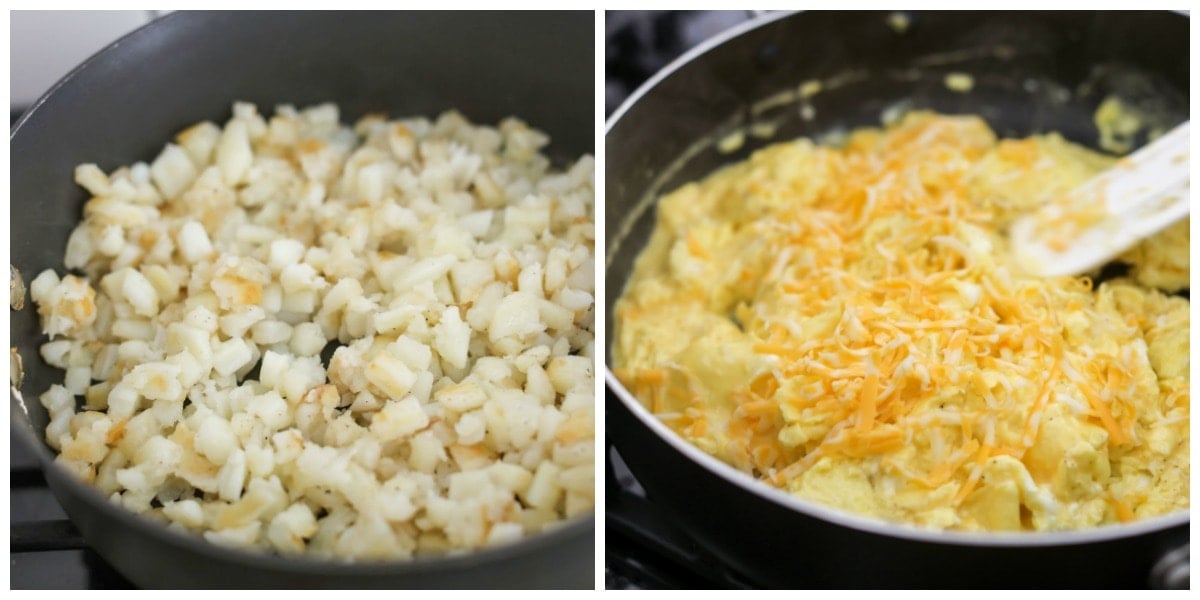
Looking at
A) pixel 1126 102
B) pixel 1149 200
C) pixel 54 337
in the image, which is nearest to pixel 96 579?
pixel 54 337

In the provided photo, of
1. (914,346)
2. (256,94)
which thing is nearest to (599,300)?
(914,346)

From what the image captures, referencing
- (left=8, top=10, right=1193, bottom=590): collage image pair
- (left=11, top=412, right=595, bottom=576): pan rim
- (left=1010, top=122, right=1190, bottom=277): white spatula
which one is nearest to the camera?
(left=11, top=412, right=595, bottom=576): pan rim

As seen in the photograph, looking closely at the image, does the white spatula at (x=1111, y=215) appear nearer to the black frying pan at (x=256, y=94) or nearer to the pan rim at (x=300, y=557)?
the black frying pan at (x=256, y=94)

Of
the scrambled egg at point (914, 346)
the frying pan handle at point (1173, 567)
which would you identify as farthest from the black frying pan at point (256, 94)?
the frying pan handle at point (1173, 567)

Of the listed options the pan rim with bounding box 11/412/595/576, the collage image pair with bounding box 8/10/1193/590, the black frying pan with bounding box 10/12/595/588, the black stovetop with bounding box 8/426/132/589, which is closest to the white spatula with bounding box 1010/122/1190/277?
the collage image pair with bounding box 8/10/1193/590

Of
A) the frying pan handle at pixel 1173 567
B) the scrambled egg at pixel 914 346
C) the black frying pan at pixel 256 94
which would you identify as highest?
the black frying pan at pixel 256 94

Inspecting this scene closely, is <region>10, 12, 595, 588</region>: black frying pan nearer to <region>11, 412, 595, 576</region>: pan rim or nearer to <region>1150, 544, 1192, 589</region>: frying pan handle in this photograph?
<region>11, 412, 595, 576</region>: pan rim

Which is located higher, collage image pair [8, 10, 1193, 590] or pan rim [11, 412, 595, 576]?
collage image pair [8, 10, 1193, 590]
